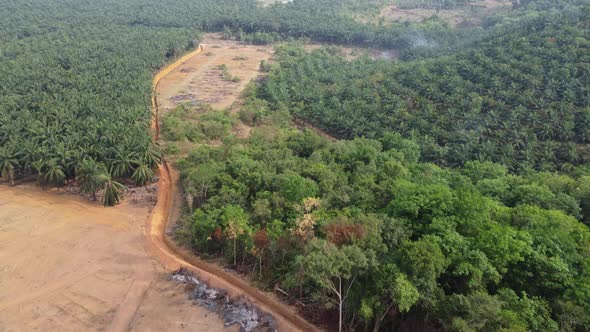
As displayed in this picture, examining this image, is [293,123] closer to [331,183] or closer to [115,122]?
[115,122]

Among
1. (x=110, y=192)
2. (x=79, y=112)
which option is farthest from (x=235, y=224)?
(x=79, y=112)

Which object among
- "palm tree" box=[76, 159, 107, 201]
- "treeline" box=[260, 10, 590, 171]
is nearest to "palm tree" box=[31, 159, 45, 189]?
"palm tree" box=[76, 159, 107, 201]

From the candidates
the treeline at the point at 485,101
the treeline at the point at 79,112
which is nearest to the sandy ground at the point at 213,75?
the treeline at the point at 79,112

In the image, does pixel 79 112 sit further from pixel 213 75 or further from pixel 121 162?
pixel 213 75

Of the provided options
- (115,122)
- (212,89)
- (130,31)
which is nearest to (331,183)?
(115,122)

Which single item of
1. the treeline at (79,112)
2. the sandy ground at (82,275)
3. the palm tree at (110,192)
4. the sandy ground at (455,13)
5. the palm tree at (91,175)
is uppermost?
the sandy ground at (455,13)

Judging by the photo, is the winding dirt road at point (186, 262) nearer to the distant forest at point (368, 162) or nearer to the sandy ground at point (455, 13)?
the distant forest at point (368, 162)
